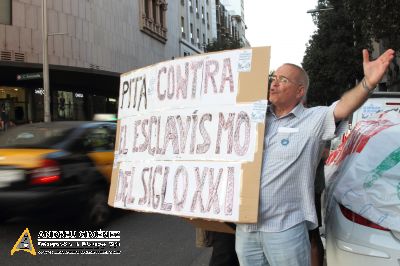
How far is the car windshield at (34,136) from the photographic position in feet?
21.4

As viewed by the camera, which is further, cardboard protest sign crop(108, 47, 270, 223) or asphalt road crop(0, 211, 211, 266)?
asphalt road crop(0, 211, 211, 266)

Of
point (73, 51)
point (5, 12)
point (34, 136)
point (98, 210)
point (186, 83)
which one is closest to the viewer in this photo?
point (186, 83)

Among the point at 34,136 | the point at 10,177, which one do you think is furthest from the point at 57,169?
the point at 34,136

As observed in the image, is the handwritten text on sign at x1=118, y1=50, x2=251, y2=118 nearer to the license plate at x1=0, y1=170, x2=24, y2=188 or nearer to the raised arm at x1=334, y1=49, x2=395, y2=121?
the raised arm at x1=334, y1=49, x2=395, y2=121

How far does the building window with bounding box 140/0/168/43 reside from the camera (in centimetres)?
3989

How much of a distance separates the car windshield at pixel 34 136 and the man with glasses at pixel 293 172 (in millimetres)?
4297

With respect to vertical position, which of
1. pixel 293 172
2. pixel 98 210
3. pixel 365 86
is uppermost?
pixel 365 86

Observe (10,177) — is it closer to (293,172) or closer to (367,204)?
(293,172)

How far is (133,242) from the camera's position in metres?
6.24

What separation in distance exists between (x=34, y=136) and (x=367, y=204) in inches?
199

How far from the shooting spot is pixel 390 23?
46.2ft

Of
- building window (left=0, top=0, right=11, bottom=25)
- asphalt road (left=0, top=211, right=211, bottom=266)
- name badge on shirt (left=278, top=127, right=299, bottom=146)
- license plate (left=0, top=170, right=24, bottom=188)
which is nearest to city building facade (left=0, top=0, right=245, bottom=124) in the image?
building window (left=0, top=0, right=11, bottom=25)

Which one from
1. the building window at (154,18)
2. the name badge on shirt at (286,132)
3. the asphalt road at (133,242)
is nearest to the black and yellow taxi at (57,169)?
the asphalt road at (133,242)

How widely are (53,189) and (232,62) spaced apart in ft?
12.5
